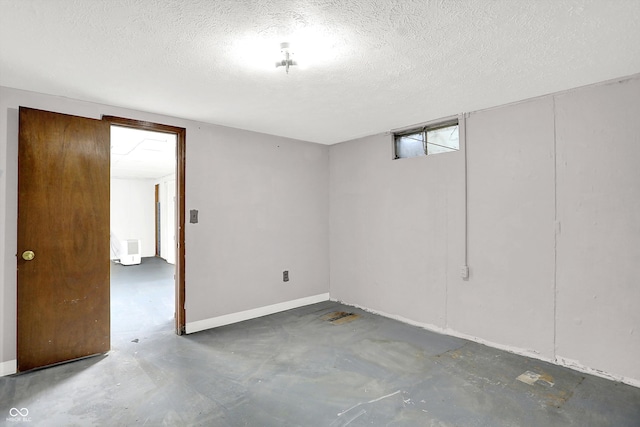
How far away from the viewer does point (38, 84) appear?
255cm

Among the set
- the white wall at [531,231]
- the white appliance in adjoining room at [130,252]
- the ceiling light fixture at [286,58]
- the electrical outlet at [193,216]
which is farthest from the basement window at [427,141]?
the white appliance in adjoining room at [130,252]

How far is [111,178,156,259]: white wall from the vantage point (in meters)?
8.99

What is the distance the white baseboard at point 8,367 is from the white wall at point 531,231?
11.4 feet

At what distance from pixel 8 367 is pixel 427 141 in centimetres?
425

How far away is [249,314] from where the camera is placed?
4.03 m

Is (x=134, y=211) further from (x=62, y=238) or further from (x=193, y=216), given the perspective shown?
(x=62, y=238)

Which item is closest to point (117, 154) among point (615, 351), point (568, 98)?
point (568, 98)

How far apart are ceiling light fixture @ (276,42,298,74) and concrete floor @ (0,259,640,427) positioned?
219 centimetres

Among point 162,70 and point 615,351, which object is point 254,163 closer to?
point 162,70

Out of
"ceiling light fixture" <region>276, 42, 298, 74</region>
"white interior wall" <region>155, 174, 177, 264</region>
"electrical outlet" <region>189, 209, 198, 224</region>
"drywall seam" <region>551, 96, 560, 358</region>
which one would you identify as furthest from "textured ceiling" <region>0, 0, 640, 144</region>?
"white interior wall" <region>155, 174, 177, 264</region>

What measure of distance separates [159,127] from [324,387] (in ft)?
9.28

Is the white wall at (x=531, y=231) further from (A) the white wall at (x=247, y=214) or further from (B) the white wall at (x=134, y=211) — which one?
(B) the white wall at (x=134, y=211)

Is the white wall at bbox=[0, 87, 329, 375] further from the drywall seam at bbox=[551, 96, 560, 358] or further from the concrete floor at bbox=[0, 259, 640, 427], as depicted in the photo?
the drywall seam at bbox=[551, 96, 560, 358]

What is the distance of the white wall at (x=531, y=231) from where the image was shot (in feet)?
8.23
